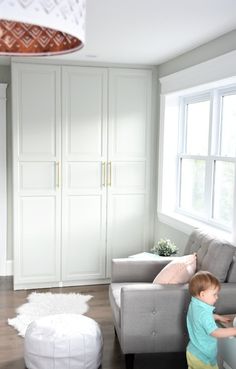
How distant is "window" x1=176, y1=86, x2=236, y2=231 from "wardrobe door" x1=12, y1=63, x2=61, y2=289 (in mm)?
1330

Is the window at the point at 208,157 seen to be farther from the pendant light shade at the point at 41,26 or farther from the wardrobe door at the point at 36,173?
the pendant light shade at the point at 41,26

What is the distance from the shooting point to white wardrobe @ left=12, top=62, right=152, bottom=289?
464cm

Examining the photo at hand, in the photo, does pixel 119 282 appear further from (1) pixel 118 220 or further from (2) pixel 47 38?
(2) pixel 47 38

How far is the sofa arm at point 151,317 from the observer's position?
2930mm

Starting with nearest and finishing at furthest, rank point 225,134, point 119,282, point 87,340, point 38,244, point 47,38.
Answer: point 47,38 < point 87,340 < point 119,282 < point 225,134 < point 38,244

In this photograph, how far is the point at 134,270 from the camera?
362cm

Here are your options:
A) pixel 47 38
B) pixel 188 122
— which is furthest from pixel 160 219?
pixel 47 38

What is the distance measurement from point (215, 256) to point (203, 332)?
69cm

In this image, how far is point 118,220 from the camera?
5000 mm

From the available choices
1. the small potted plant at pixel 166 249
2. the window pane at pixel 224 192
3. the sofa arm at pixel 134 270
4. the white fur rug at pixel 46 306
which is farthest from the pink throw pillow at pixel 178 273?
the white fur rug at pixel 46 306

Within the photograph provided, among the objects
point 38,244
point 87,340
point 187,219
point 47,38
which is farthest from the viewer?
point 38,244

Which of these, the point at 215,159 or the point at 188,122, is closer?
the point at 215,159

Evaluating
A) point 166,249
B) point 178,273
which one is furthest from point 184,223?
point 178,273

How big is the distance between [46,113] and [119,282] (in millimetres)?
1995
